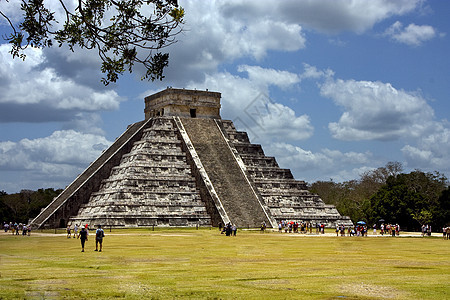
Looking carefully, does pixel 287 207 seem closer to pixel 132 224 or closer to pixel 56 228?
pixel 132 224

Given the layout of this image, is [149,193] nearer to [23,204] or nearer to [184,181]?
[184,181]

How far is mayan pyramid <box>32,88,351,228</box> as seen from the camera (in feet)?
126

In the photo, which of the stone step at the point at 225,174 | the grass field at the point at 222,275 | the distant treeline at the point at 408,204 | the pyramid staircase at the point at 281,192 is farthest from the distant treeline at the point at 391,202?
the grass field at the point at 222,275

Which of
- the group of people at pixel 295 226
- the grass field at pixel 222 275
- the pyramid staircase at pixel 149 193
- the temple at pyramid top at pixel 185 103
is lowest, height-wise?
the grass field at pixel 222 275

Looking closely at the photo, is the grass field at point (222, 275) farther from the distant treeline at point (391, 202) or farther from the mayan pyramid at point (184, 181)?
the distant treeline at point (391, 202)

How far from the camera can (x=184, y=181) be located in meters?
41.1

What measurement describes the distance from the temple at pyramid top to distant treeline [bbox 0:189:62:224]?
1908cm

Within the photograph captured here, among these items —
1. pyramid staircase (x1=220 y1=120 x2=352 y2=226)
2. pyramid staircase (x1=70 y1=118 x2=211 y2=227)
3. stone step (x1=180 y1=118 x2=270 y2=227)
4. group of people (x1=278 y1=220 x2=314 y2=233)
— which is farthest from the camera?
pyramid staircase (x1=220 y1=120 x2=352 y2=226)

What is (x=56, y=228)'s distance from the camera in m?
40.5

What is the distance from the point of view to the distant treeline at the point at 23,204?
61553 mm

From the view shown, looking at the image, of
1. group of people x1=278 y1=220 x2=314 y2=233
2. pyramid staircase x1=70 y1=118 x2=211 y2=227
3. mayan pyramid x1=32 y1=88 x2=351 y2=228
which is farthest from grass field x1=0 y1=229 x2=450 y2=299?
mayan pyramid x1=32 y1=88 x2=351 y2=228

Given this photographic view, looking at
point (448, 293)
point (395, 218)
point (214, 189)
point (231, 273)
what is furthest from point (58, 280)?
point (395, 218)

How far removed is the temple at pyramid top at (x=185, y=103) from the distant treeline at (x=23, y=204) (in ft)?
62.6

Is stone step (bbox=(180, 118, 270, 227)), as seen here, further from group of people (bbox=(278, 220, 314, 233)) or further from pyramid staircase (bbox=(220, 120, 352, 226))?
group of people (bbox=(278, 220, 314, 233))
